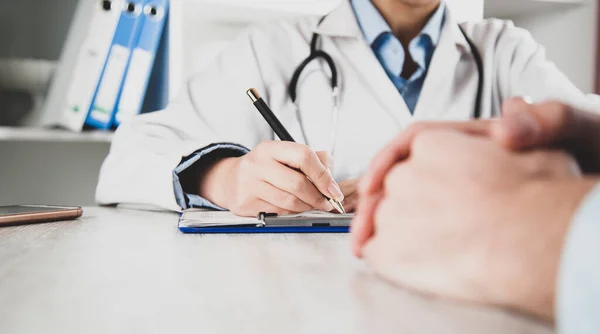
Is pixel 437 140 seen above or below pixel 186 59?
above

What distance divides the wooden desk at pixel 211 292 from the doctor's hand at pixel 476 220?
0.04ft

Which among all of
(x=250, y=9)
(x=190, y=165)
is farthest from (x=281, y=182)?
(x=250, y=9)

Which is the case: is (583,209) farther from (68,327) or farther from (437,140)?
(68,327)

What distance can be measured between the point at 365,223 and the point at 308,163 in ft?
0.89

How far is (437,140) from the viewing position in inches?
12.5

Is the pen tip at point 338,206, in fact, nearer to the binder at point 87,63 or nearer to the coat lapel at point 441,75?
the coat lapel at point 441,75

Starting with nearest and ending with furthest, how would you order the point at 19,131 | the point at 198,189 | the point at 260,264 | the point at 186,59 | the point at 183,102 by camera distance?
the point at 260,264 → the point at 198,189 → the point at 183,102 → the point at 19,131 → the point at 186,59

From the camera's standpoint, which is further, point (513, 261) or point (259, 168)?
point (259, 168)

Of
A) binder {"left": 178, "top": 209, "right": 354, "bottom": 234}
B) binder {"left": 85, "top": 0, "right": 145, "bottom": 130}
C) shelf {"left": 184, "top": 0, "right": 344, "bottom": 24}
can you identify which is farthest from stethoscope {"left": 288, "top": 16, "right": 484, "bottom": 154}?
binder {"left": 178, "top": 209, "right": 354, "bottom": 234}

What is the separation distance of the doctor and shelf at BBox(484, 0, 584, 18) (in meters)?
0.37

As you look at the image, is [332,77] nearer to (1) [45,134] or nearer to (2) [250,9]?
(2) [250,9]

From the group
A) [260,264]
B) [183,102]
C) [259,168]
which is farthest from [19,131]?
[260,264]

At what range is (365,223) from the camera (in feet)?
1.19

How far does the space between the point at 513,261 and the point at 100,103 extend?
1145 mm
